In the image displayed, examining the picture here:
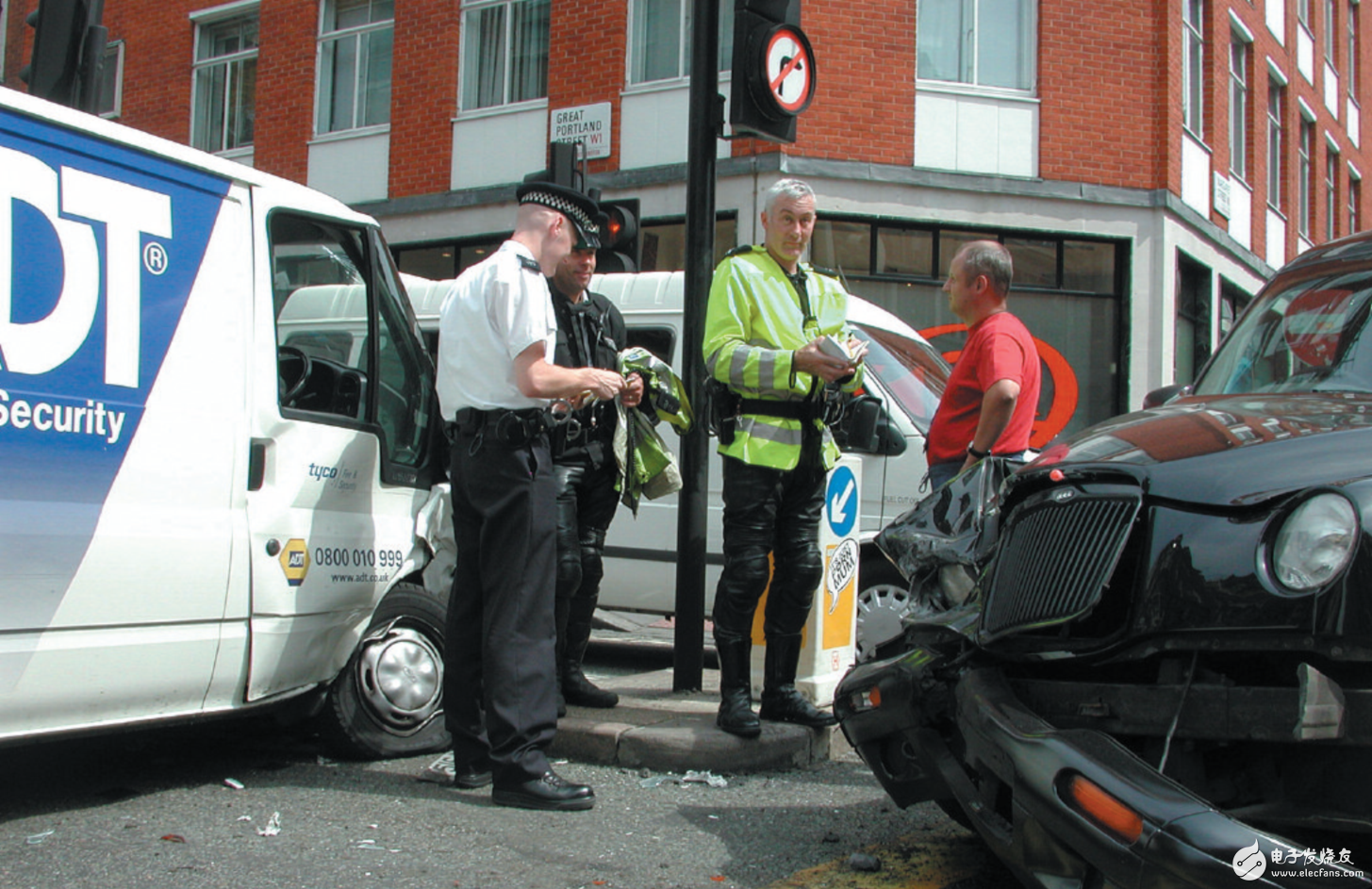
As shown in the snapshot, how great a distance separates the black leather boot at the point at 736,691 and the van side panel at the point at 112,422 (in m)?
1.84

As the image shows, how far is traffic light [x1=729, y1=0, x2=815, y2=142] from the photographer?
559 centimetres

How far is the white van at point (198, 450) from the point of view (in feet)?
11.6

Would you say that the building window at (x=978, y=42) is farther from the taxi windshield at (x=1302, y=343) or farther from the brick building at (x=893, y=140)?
the taxi windshield at (x=1302, y=343)

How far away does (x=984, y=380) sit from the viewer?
492cm

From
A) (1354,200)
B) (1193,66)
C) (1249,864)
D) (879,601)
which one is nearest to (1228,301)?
(1193,66)

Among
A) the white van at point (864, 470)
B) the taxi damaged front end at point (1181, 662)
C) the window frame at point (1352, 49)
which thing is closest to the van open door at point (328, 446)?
the white van at point (864, 470)

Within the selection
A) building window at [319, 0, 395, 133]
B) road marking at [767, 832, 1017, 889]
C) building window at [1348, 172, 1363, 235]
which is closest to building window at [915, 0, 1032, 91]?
building window at [319, 0, 395, 133]

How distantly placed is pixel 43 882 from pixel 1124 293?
46.1 feet

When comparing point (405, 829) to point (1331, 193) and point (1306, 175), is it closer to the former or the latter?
point (1306, 175)

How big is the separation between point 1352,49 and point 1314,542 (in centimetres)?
2897

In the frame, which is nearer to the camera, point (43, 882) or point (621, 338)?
point (43, 882)

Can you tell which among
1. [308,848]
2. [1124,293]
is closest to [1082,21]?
[1124,293]

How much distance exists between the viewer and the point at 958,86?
14.5m

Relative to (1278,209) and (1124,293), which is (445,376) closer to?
(1124,293)
